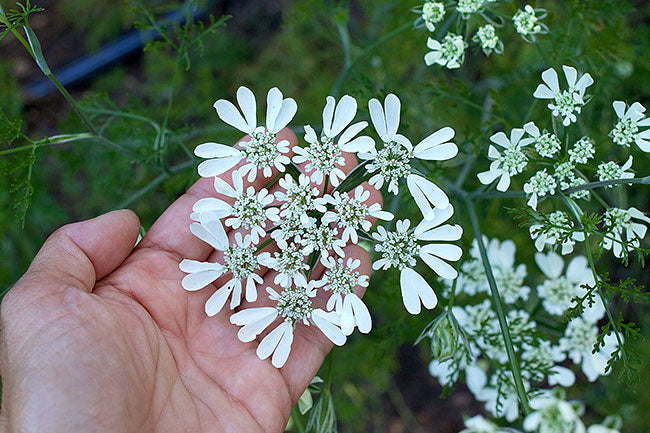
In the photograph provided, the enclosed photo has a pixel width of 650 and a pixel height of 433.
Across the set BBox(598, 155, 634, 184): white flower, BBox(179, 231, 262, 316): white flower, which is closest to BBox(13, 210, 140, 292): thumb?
BBox(179, 231, 262, 316): white flower

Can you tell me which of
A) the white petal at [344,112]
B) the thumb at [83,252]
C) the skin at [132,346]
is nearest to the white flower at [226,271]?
the skin at [132,346]

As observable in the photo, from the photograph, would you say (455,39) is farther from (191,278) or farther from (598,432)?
(598,432)

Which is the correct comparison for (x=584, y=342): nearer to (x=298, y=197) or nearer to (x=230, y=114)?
(x=298, y=197)

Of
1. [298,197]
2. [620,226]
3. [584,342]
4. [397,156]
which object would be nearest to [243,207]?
[298,197]

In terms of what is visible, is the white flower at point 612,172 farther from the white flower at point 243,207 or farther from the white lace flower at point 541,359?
the white flower at point 243,207

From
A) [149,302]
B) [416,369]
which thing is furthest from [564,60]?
[416,369]
